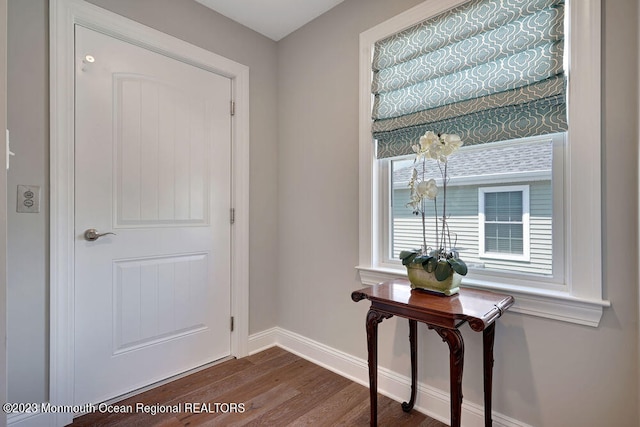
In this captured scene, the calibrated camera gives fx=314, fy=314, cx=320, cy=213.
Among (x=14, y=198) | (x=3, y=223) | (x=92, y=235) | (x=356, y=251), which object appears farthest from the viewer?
(x=356, y=251)

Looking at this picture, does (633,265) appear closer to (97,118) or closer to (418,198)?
(418,198)

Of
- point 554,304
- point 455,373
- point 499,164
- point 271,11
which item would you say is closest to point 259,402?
point 455,373

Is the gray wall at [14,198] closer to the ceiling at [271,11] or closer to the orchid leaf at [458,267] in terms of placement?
the ceiling at [271,11]

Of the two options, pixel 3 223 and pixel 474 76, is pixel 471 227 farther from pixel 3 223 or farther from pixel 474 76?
pixel 3 223

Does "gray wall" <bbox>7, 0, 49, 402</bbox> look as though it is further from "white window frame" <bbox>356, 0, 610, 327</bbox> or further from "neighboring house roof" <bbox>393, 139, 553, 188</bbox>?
"white window frame" <bbox>356, 0, 610, 327</bbox>

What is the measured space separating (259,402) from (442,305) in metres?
1.20

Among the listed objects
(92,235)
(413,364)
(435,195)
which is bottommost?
(413,364)

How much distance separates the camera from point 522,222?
147 centimetres

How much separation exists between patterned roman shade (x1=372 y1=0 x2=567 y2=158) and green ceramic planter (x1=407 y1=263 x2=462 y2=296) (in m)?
0.67

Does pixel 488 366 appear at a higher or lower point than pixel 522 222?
lower

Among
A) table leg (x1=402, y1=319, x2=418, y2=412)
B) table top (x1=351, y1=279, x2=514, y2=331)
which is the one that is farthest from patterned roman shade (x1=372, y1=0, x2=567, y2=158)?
table leg (x1=402, y1=319, x2=418, y2=412)

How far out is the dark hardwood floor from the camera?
161cm

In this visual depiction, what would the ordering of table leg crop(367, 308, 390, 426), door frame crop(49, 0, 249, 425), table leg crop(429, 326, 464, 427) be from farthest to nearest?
door frame crop(49, 0, 249, 425) < table leg crop(367, 308, 390, 426) < table leg crop(429, 326, 464, 427)

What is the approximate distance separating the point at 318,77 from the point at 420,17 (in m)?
0.77
